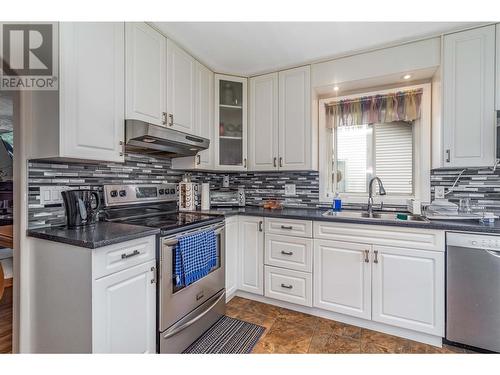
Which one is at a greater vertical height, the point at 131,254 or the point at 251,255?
the point at 131,254

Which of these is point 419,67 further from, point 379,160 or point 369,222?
point 369,222

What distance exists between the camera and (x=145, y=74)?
1.80 m

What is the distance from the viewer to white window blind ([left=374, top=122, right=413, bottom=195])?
7.89 feet

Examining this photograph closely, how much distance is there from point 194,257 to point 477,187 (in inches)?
94.3

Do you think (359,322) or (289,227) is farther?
(289,227)

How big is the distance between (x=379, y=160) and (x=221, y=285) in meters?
2.01

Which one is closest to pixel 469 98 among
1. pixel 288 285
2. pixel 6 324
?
pixel 288 285

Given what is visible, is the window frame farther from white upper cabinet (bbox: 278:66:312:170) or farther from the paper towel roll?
the paper towel roll

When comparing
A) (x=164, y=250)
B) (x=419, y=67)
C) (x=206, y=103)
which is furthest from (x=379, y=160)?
(x=164, y=250)

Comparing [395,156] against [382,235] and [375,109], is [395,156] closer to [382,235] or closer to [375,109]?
[375,109]

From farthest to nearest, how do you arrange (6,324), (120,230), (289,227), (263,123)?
(263,123) < (289,227) < (6,324) < (120,230)

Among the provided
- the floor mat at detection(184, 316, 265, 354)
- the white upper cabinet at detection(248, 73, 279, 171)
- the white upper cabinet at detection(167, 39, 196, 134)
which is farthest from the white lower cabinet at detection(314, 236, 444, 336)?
the white upper cabinet at detection(167, 39, 196, 134)
